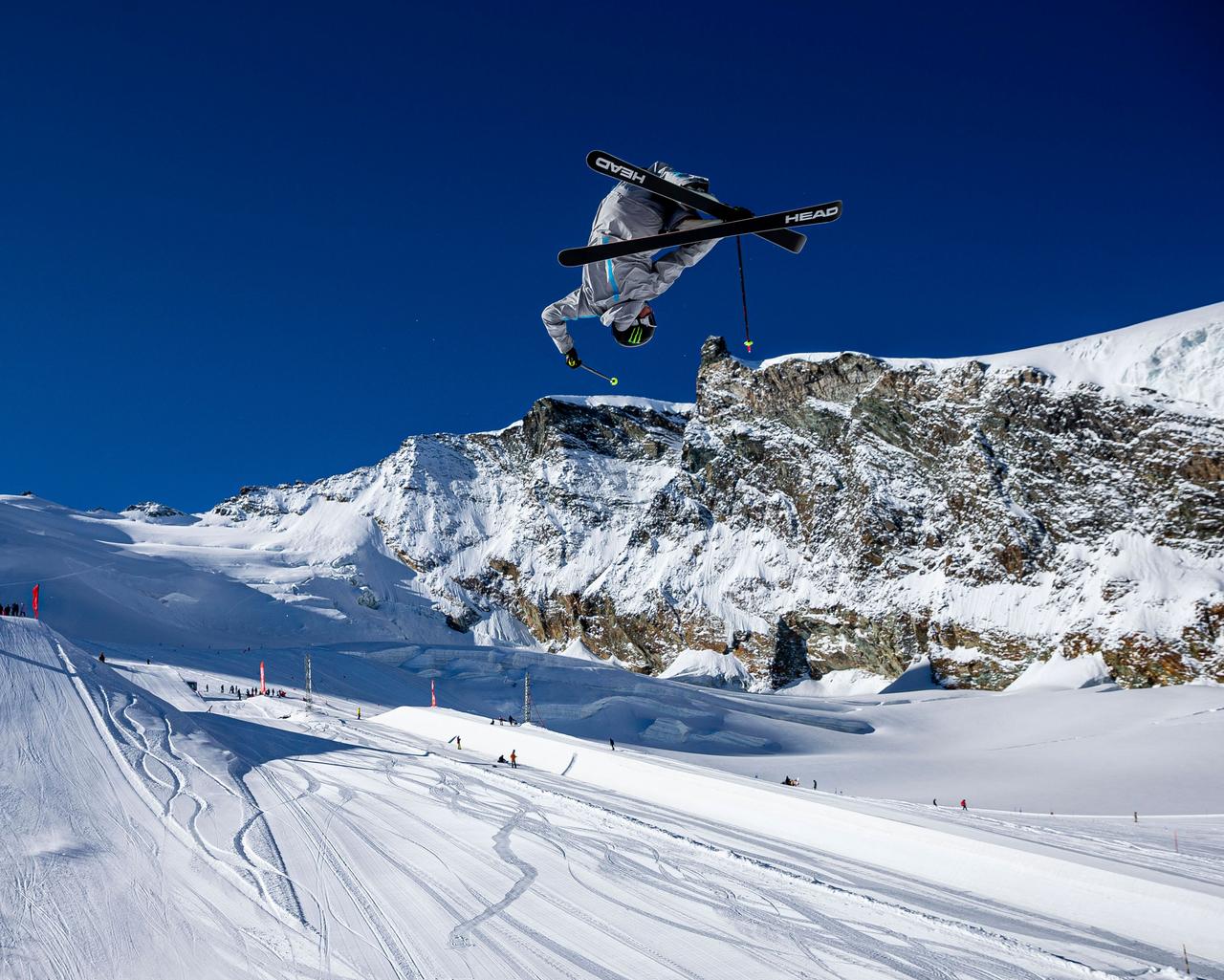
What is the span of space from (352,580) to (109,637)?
4016cm

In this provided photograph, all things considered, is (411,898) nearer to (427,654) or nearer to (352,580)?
(427,654)

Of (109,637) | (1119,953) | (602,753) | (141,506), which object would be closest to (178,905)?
(1119,953)

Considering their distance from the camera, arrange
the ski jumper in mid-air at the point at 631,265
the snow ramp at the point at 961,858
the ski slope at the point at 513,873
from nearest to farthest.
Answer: the ski slope at the point at 513,873 < the snow ramp at the point at 961,858 < the ski jumper in mid-air at the point at 631,265

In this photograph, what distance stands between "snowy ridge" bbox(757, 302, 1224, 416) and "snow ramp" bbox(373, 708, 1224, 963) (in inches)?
3422

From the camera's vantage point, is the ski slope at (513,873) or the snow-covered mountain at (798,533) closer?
the ski slope at (513,873)

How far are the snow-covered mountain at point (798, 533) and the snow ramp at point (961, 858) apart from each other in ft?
215

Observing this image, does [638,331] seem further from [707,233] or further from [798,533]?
[798,533]

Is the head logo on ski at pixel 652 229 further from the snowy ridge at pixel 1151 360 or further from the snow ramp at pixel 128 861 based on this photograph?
the snowy ridge at pixel 1151 360

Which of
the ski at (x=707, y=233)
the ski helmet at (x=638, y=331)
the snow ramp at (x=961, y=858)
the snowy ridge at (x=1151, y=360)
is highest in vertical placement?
the snowy ridge at (x=1151, y=360)

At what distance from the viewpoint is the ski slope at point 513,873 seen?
171 inches

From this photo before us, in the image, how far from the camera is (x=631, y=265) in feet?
22.3

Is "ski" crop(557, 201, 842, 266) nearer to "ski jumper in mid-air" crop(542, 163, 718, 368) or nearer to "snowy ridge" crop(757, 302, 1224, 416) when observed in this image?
"ski jumper in mid-air" crop(542, 163, 718, 368)

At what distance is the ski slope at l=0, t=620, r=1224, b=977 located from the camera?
433cm

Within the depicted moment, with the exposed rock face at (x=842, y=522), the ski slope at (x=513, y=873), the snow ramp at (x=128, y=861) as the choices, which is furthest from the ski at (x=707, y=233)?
the exposed rock face at (x=842, y=522)
